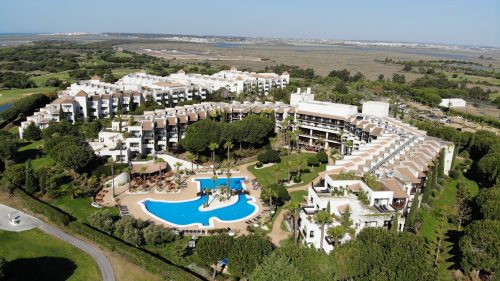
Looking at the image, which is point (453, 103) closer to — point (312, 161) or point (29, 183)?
point (312, 161)

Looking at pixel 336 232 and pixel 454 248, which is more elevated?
pixel 336 232

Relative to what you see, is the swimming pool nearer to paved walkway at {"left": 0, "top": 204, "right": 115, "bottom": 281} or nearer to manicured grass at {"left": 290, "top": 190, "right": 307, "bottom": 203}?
manicured grass at {"left": 290, "top": 190, "right": 307, "bottom": 203}

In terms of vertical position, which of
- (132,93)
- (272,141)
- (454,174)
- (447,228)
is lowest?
(447,228)

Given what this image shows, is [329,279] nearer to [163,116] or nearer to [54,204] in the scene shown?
[54,204]

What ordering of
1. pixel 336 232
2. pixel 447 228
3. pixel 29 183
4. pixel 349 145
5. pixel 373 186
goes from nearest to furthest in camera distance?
pixel 336 232
pixel 373 186
pixel 447 228
pixel 29 183
pixel 349 145

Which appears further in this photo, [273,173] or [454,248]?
[273,173]

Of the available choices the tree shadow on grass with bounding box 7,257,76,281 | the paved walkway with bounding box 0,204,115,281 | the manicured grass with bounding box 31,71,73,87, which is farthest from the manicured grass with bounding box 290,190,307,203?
the manicured grass with bounding box 31,71,73,87

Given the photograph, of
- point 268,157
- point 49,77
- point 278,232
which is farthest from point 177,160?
point 49,77

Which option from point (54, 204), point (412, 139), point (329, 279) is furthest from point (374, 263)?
point (54, 204)
